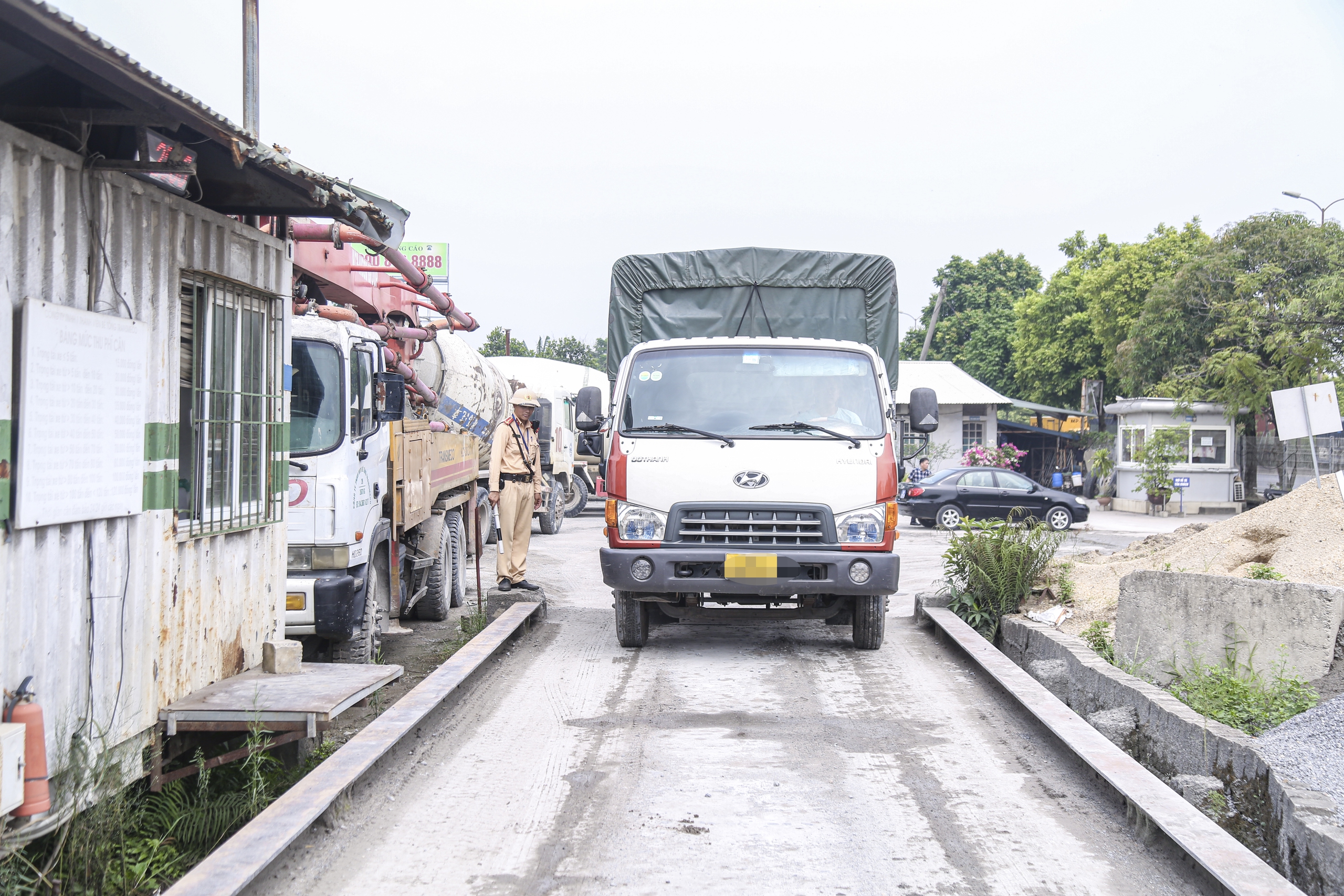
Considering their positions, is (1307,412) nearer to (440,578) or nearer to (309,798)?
(440,578)

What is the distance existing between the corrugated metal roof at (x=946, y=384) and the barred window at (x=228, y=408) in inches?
1285

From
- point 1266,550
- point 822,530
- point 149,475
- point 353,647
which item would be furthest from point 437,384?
point 1266,550

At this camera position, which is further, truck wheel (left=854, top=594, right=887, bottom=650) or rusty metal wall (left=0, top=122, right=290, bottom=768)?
truck wheel (left=854, top=594, right=887, bottom=650)

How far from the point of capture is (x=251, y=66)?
8461 mm

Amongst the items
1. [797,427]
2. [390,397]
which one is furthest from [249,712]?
[797,427]

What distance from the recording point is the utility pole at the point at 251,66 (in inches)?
332

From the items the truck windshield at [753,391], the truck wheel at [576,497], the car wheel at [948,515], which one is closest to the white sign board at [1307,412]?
the truck windshield at [753,391]

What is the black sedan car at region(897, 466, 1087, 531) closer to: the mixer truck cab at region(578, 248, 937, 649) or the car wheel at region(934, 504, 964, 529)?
the car wheel at region(934, 504, 964, 529)

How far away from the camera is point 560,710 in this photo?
5973mm

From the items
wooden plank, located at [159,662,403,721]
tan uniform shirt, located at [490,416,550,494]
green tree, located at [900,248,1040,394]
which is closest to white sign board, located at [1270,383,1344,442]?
tan uniform shirt, located at [490,416,550,494]

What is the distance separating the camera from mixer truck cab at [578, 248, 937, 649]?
23.4 ft

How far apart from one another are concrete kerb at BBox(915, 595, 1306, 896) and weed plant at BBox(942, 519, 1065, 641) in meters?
2.49

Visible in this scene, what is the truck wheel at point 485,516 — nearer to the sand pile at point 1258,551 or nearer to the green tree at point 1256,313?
the sand pile at point 1258,551

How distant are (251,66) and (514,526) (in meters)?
4.21
